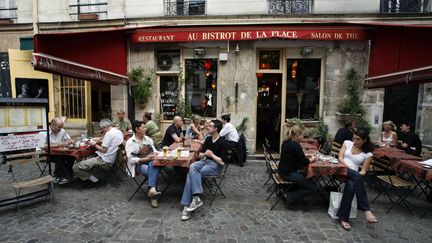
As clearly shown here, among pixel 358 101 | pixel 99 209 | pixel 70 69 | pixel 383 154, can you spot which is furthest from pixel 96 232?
pixel 358 101

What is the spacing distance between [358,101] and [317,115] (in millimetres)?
1281

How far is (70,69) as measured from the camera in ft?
18.1

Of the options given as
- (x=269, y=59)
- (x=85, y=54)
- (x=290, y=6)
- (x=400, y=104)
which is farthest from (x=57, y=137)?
(x=400, y=104)

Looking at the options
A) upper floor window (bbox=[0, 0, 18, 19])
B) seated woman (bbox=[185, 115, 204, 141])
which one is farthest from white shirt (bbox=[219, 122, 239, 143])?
upper floor window (bbox=[0, 0, 18, 19])

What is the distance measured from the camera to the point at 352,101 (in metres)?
7.50

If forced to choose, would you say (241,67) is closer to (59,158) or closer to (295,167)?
(295,167)

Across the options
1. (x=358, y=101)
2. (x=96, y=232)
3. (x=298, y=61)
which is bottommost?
(x=96, y=232)

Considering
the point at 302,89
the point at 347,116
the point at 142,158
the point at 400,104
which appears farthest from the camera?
the point at 302,89

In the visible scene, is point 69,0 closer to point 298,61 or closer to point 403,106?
point 298,61

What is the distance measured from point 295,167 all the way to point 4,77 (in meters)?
11.0

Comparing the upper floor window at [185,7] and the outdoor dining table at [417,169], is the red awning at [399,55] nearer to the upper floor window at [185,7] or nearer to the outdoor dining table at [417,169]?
the outdoor dining table at [417,169]

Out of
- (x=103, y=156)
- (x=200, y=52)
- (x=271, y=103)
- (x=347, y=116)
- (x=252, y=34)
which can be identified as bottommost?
(x=103, y=156)

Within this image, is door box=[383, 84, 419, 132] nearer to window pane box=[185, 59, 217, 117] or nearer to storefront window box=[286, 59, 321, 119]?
storefront window box=[286, 59, 321, 119]

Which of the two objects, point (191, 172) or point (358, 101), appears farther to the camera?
point (358, 101)
